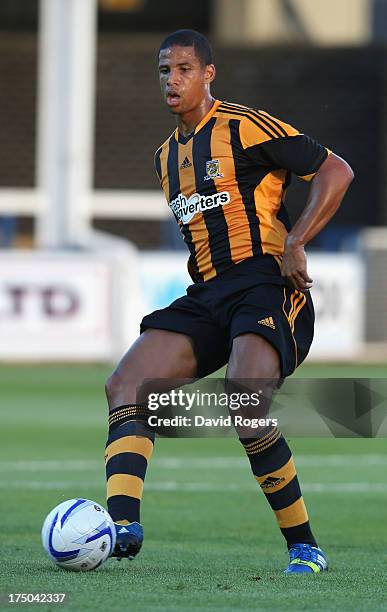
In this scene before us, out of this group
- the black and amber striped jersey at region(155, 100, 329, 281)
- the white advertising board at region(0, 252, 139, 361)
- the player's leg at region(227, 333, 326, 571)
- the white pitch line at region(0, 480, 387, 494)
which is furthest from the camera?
the white advertising board at region(0, 252, 139, 361)

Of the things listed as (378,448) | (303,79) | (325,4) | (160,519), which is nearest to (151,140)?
(303,79)

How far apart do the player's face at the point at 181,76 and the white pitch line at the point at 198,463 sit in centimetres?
429

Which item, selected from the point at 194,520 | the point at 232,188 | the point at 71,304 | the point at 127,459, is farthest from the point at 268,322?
the point at 71,304

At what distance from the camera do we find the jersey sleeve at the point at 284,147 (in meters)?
5.46

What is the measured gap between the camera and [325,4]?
29.5 metres

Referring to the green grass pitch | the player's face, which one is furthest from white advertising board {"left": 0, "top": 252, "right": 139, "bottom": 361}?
the player's face

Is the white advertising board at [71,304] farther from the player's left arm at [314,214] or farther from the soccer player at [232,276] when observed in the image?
the player's left arm at [314,214]

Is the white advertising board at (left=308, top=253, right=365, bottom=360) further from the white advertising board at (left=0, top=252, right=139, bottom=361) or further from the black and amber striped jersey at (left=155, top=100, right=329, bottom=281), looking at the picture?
the black and amber striped jersey at (left=155, top=100, right=329, bottom=281)

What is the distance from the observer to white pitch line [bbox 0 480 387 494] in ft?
28.0

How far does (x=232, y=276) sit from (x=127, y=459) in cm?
81

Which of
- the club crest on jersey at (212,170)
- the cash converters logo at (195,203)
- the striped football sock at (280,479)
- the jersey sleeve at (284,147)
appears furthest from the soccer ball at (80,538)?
the jersey sleeve at (284,147)

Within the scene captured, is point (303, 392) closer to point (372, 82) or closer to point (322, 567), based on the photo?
point (322, 567)

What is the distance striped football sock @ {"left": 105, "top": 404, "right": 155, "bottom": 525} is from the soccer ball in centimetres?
12

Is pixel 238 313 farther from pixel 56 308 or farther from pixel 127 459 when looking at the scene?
pixel 56 308
